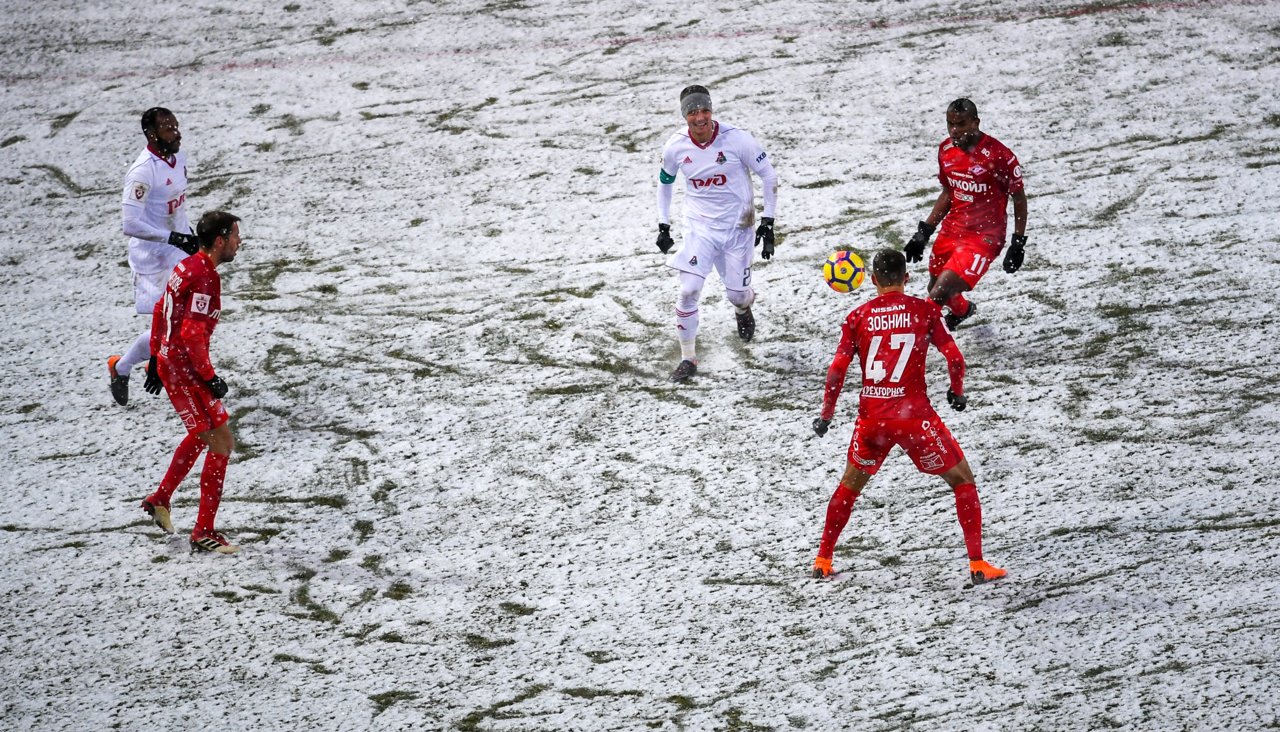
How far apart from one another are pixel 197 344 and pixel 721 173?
430 cm

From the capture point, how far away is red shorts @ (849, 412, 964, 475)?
6887 mm

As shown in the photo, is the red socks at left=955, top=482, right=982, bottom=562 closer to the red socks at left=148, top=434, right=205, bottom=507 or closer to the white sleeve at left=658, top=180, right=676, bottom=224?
the white sleeve at left=658, top=180, right=676, bottom=224

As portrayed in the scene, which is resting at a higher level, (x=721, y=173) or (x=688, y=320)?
(x=721, y=173)

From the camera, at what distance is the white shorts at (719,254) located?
9.91 metres

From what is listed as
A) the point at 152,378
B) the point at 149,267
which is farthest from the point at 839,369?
the point at 149,267

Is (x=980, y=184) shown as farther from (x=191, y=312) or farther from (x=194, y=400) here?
(x=194, y=400)

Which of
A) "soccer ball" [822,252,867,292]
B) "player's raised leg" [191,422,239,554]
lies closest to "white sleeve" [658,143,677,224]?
"soccer ball" [822,252,867,292]

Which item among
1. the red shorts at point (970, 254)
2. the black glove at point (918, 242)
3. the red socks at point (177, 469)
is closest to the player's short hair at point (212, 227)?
the red socks at point (177, 469)

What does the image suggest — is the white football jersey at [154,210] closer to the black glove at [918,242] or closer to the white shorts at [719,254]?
the white shorts at [719,254]

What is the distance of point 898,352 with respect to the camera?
6914mm

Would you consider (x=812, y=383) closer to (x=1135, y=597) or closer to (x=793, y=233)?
(x=793, y=233)

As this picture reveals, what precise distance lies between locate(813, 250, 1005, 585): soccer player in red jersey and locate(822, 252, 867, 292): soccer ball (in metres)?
1.51

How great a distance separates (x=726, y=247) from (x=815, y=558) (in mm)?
3234

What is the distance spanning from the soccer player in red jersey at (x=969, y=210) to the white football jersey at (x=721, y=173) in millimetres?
1365
